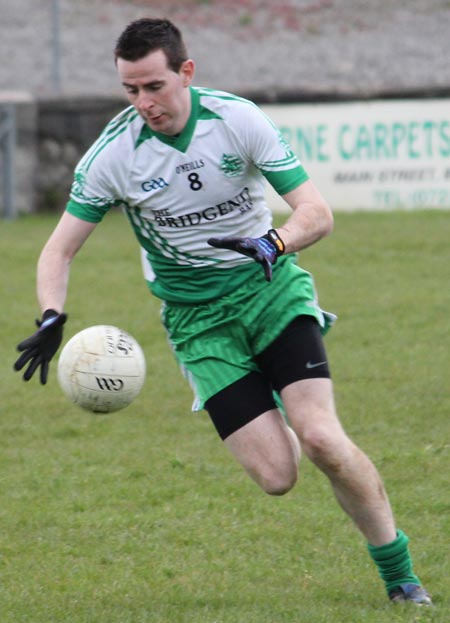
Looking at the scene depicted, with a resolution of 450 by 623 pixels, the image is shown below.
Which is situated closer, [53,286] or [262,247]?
[262,247]

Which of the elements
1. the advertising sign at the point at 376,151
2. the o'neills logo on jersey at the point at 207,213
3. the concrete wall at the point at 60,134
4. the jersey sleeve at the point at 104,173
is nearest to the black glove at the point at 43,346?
the jersey sleeve at the point at 104,173

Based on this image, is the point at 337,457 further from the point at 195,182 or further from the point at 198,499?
the point at 198,499

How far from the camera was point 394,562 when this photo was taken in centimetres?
487

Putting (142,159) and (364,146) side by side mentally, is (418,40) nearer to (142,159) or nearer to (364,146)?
(364,146)

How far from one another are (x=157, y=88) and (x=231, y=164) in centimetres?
44

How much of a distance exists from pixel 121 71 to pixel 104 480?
8.75 ft

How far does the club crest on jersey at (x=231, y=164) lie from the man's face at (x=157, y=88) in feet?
0.76

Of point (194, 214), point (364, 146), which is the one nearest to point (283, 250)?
point (194, 214)

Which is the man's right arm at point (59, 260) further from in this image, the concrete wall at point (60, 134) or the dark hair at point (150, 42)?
the concrete wall at point (60, 134)

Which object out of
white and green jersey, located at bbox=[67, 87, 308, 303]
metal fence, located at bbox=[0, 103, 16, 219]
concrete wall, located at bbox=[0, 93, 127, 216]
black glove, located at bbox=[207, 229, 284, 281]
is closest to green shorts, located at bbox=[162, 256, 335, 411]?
white and green jersey, located at bbox=[67, 87, 308, 303]

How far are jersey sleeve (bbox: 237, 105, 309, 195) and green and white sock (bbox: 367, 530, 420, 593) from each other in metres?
1.41

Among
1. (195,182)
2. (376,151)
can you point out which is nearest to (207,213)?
(195,182)

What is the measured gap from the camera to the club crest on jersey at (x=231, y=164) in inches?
199

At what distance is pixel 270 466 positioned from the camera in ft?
16.2
